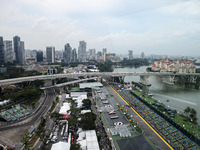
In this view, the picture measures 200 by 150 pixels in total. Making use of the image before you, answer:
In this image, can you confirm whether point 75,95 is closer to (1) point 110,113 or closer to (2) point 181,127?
(1) point 110,113

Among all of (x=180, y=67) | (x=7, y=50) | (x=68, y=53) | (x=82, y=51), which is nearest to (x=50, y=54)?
(x=68, y=53)

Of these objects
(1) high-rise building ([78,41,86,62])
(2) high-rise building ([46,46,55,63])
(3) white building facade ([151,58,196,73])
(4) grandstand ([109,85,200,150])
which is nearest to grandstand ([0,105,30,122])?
(4) grandstand ([109,85,200,150])

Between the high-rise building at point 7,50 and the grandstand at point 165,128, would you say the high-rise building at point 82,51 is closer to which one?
the high-rise building at point 7,50

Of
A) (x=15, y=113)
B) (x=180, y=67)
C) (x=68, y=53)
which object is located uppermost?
(x=68, y=53)

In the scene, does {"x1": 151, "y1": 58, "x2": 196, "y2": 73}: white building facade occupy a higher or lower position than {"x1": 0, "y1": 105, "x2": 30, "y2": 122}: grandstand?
higher

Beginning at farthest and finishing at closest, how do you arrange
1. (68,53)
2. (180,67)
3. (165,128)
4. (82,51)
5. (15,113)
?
(82,51)
(68,53)
(180,67)
(15,113)
(165,128)

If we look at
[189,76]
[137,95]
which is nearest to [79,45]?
[189,76]

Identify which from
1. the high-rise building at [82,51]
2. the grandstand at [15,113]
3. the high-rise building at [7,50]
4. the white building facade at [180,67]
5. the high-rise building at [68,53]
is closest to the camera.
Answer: the grandstand at [15,113]

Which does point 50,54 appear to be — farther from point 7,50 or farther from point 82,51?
point 7,50

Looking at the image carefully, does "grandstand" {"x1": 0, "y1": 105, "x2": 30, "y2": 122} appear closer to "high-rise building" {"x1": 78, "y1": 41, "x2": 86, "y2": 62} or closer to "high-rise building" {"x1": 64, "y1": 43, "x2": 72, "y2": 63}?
"high-rise building" {"x1": 64, "y1": 43, "x2": 72, "y2": 63}

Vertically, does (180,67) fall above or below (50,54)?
below

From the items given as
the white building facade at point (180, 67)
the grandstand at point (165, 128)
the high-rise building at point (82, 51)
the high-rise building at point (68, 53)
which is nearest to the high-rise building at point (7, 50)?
the high-rise building at point (68, 53)
